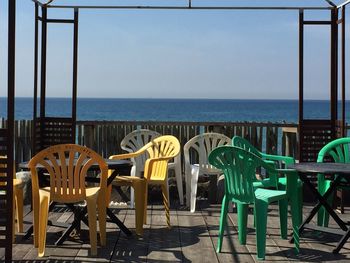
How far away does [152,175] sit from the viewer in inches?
245

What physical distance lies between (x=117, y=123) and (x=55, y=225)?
258 centimetres

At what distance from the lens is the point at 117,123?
7.78m

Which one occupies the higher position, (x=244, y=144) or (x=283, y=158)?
(x=244, y=144)

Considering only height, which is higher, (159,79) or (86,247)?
(159,79)

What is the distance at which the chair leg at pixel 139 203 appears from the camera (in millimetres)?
5352

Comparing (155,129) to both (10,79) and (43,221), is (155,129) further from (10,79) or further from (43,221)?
(10,79)

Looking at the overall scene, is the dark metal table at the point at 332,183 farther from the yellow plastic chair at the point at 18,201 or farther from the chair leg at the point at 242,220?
the yellow plastic chair at the point at 18,201

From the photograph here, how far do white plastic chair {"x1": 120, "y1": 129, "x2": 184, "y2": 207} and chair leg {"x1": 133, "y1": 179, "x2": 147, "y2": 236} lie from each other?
4.95 ft

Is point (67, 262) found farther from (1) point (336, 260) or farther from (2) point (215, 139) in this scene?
(2) point (215, 139)

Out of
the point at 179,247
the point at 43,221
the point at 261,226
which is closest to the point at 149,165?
the point at 179,247

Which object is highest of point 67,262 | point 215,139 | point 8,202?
point 215,139

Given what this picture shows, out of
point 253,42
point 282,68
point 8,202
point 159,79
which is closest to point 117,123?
point 8,202

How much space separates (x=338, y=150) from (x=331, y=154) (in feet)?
0.26

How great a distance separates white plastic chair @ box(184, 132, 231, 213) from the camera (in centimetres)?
686
